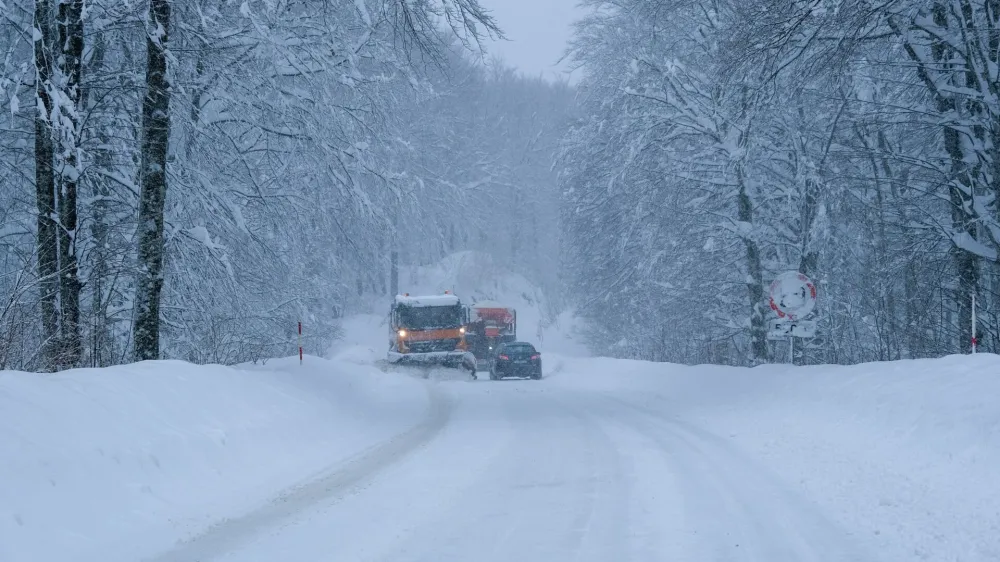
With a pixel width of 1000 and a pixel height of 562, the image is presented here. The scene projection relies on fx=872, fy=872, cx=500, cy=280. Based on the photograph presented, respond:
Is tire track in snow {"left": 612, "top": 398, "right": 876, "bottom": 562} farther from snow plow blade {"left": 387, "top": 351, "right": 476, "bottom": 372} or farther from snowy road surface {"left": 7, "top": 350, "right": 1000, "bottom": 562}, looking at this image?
snow plow blade {"left": 387, "top": 351, "right": 476, "bottom": 372}

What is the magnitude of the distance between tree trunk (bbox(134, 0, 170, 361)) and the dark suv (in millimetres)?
22062

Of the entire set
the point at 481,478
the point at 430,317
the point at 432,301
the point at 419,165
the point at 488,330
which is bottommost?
the point at 481,478

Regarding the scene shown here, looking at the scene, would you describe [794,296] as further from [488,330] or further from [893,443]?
[488,330]

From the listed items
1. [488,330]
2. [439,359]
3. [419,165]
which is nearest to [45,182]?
[419,165]

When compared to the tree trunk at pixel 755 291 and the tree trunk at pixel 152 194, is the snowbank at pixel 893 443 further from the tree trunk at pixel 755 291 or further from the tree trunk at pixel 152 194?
the tree trunk at pixel 152 194

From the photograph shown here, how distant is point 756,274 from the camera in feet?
75.9

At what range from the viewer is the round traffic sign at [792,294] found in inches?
656

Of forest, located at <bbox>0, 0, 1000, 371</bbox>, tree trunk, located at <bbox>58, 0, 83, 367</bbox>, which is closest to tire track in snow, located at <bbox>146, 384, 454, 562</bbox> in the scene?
forest, located at <bbox>0, 0, 1000, 371</bbox>

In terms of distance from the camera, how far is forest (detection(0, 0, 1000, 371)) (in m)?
12.9

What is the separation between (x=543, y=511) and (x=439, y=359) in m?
24.7

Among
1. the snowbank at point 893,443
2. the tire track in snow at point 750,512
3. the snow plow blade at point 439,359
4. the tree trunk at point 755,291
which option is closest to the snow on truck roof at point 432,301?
the snow plow blade at point 439,359

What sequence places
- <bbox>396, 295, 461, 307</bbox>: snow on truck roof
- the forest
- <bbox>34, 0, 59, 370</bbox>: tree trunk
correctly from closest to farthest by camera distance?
<bbox>34, 0, 59, 370</bbox>: tree trunk < the forest < <bbox>396, 295, 461, 307</bbox>: snow on truck roof

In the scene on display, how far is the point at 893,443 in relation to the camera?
9.99 meters

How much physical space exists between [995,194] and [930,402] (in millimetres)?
6627
